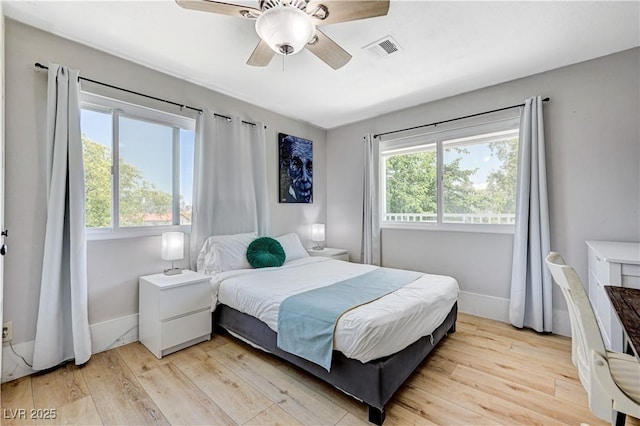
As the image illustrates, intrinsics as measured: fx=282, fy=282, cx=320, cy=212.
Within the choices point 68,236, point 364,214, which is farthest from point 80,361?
point 364,214

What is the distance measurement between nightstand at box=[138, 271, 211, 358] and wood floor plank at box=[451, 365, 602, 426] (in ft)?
6.89

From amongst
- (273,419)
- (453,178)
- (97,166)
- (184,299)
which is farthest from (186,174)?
(453,178)

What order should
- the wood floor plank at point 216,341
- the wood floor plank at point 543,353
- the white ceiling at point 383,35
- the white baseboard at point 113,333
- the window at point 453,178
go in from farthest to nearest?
the window at point 453,178 → the wood floor plank at point 216,341 → the white baseboard at point 113,333 → the wood floor plank at point 543,353 → the white ceiling at point 383,35

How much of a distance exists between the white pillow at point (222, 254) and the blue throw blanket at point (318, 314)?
1.11m

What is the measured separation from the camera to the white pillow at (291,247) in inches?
140

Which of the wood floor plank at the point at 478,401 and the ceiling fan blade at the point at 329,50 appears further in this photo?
the ceiling fan blade at the point at 329,50

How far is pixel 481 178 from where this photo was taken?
10.8 ft

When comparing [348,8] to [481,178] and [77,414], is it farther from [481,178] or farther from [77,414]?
[77,414]

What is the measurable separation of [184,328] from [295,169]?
2540mm

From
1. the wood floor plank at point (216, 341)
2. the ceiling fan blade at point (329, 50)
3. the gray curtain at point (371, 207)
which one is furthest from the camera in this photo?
the gray curtain at point (371, 207)

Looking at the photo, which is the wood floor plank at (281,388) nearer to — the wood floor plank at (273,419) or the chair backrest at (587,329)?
the wood floor plank at (273,419)

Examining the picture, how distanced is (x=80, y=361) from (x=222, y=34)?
8.95 feet

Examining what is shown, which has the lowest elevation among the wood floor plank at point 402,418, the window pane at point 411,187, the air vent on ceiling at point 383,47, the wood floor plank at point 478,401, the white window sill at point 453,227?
the wood floor plank at point 402,418

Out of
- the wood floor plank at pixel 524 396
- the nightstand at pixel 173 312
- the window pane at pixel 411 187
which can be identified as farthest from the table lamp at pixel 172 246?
the window pane at pixel 411 187
